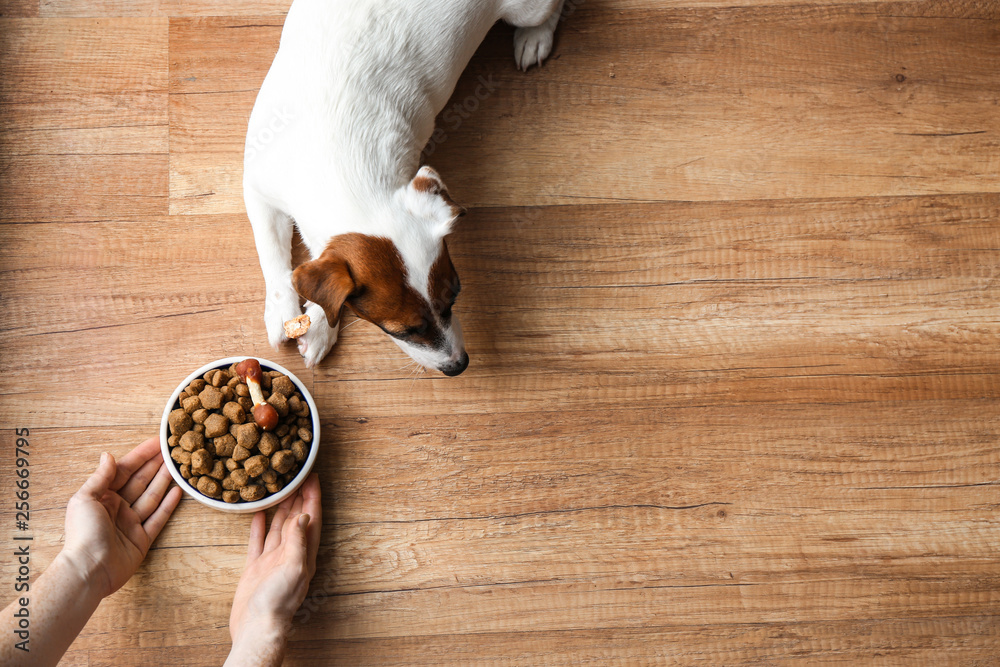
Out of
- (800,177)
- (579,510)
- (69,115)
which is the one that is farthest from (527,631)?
(69,115)

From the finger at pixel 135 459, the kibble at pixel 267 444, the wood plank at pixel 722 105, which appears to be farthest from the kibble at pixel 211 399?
the wood plank at pixel 722 105

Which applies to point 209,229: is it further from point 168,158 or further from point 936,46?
point 936,46

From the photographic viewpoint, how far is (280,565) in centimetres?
155

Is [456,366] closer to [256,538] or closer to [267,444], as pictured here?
[267,444]

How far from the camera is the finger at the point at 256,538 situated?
1.64 m

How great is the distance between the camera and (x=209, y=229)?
1744mm

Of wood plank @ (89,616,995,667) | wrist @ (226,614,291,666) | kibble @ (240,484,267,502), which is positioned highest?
kibble @ (240,484,267,502)

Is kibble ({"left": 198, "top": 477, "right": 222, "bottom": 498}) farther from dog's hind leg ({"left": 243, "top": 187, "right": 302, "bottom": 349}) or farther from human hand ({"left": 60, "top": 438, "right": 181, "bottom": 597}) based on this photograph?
dog's hind leg ({"left": 243, "top": 187, "right": 302, "bottom": 349})

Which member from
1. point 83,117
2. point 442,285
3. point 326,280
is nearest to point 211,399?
point 326,280

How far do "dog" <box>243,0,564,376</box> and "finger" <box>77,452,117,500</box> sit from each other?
587 millimetres

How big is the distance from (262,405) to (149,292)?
49cm

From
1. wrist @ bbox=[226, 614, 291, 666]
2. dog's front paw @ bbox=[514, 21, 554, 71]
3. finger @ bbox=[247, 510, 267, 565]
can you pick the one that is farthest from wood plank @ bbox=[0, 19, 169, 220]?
wrist @ bbox=[226, 614, 291, 666]

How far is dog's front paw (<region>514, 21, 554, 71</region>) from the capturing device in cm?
181

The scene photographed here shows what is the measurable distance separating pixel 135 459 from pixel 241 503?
12.5 inches
